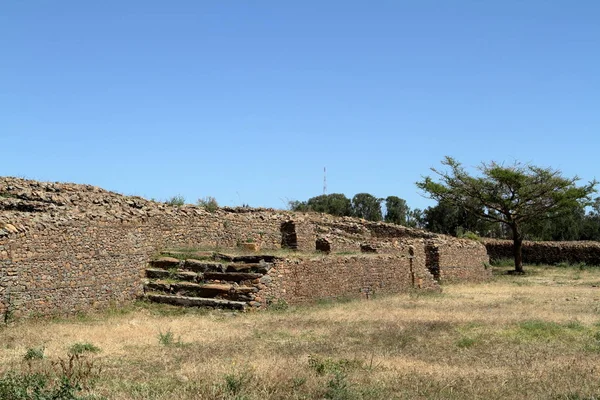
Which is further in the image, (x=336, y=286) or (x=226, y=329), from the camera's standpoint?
(x=336, y=286)

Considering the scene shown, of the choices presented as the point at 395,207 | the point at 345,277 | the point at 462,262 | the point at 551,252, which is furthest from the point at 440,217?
the point at 345,277

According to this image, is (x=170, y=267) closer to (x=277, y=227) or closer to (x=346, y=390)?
(x=277, y=227)

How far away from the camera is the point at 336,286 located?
761 inches

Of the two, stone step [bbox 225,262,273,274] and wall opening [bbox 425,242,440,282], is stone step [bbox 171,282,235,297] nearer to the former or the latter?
stone step [bbox 225,262,273,274]

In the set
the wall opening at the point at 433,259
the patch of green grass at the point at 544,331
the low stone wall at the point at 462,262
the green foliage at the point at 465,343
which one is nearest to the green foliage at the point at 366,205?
A: the low stone wall at the point at 462,262

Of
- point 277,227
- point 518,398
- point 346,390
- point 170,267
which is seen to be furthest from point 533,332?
point 277,227

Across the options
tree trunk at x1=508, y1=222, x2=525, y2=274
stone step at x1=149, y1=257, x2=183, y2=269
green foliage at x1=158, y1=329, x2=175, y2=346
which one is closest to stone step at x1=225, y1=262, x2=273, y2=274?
stone step at x1=149, y1=257, x2=183, y2=269

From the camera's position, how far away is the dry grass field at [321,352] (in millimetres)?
8328

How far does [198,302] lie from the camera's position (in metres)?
16.5

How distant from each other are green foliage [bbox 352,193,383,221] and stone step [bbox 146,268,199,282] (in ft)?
140

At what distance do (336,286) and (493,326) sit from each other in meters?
5.89

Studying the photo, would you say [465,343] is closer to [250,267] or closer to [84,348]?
[84,348]

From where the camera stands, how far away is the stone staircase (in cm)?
1656

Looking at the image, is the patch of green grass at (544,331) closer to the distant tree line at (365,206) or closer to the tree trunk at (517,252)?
the tree trunk at (517,252)
